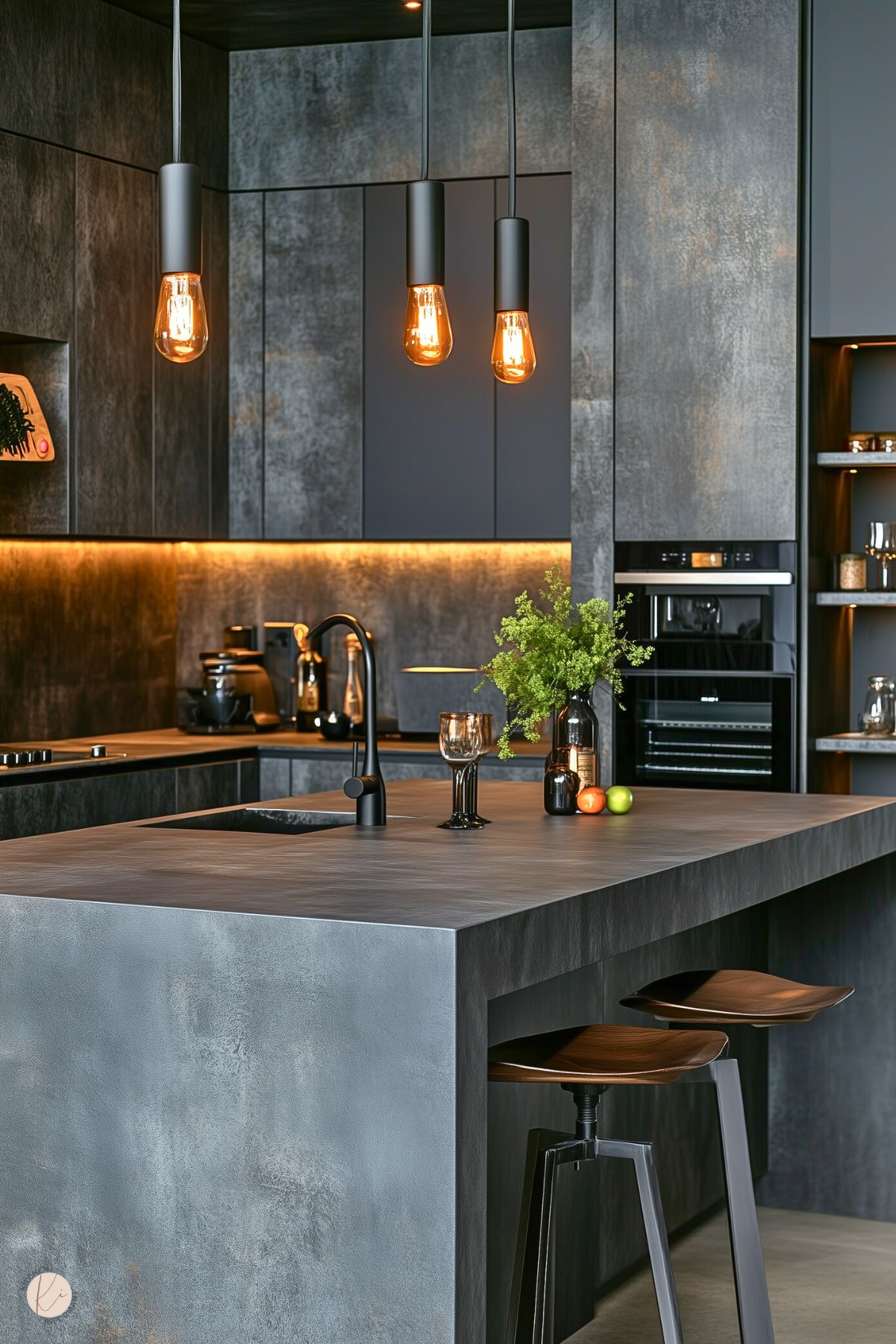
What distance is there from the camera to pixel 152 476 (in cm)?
578

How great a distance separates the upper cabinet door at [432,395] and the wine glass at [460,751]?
94.3 inches

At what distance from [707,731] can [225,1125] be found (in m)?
2.71

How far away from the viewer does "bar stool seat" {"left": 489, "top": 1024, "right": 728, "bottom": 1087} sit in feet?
8.38

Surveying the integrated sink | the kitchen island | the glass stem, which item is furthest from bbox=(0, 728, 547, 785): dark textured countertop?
the kitchen island

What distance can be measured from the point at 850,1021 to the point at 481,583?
2.17 metres

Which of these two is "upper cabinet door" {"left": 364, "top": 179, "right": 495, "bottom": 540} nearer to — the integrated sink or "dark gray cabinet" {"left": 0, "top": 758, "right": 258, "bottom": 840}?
"dark gray cabinet" {"left": 0, "top": 758, "right": 258, "bottom": 840}

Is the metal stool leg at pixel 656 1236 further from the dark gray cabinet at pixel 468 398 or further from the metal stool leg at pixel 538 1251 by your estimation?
the dark gray cabinet at pixel 468 398

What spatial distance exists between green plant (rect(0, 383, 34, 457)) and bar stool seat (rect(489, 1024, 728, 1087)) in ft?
9.52

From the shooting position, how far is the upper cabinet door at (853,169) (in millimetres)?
4699

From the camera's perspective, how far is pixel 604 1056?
2.69 metres

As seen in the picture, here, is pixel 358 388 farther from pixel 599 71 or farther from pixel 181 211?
pixel 181 211

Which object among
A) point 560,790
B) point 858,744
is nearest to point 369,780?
point 560,790

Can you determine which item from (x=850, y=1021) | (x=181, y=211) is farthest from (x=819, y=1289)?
(x=181, y=211)

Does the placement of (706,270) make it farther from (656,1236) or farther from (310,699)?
(656,1236)
